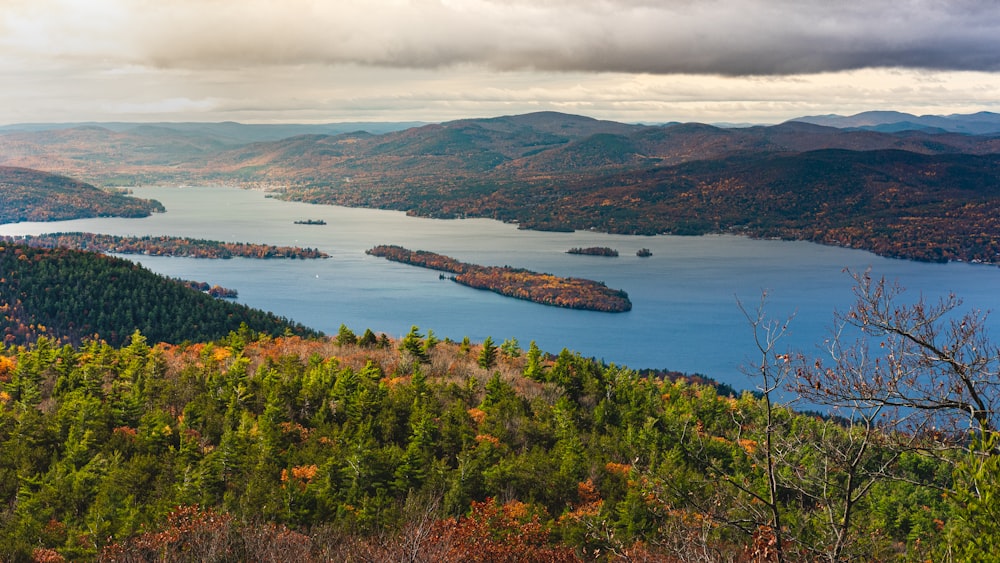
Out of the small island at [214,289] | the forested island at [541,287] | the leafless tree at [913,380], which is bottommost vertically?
the small island at [214,289]

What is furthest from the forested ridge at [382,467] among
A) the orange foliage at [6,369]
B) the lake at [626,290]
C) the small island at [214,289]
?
the small island at [214,289]

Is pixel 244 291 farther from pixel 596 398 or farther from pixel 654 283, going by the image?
pixel 596 398

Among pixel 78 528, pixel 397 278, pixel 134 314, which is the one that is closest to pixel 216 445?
pixel 78 528

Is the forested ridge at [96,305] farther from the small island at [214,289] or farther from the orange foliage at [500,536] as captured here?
the orange foliage at [500,536]

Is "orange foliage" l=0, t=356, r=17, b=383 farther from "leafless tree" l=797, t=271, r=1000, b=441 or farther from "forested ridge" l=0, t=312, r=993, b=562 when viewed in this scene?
"leafless tree" l=797, t=271, r=1000, b=441

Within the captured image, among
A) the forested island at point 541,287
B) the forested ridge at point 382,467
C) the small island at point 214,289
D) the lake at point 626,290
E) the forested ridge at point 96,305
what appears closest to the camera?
the forested ridge at point 382,467
